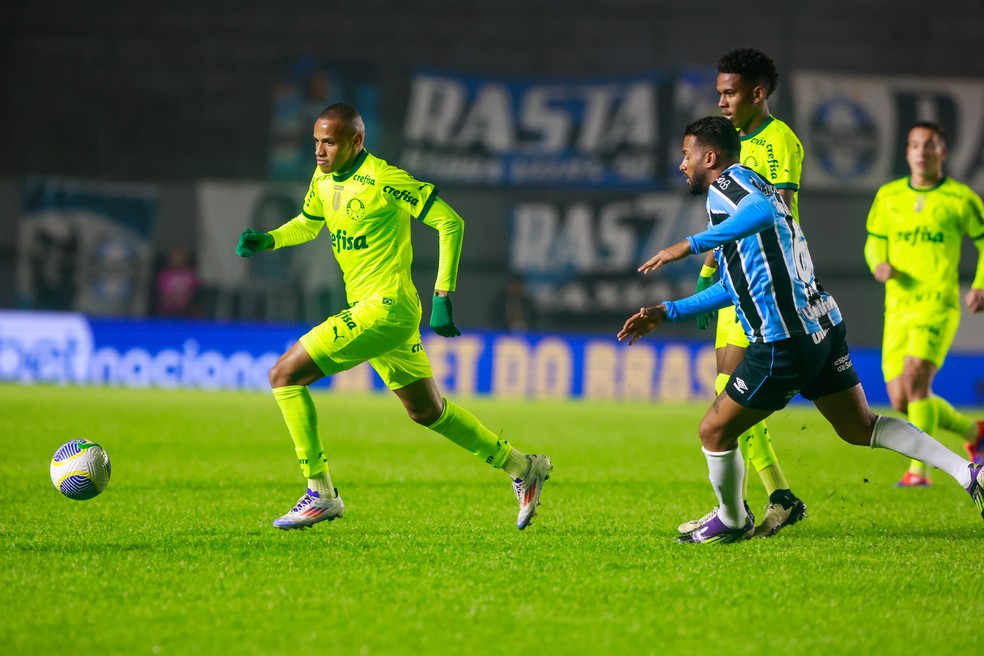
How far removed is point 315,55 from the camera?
19.9 meters

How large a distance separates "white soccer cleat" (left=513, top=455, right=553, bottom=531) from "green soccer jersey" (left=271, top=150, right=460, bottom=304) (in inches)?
41.7

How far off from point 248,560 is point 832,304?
9.14 ft

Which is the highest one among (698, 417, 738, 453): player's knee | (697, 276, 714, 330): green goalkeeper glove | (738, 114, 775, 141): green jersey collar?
(738, 114, 775, 141): green jersey collar

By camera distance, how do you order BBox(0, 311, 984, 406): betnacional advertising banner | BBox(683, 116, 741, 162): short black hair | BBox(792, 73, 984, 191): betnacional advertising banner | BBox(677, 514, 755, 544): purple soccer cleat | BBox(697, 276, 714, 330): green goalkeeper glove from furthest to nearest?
1. BBox(792, 73, 984, 191): betnacional advertising banner
2. BBox(0, 311, 984, 406): betnacional advertising banner
3. BBox(697, 276, 714, 330): green goalkeeper glove
4. BBox(677, 514, 755, 544): purple soccer cleat
5. BBox(683, 116, 741, 162): short black hair

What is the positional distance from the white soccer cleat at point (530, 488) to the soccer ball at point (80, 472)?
7.01ft

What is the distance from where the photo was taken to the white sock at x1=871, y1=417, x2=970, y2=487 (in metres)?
5.20

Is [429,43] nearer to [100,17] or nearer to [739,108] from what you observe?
[100,17]

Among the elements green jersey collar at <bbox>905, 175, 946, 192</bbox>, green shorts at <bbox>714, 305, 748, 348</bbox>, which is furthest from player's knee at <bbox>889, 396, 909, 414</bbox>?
green shorts at <bbox>714, 305, 748, 348</bbox>

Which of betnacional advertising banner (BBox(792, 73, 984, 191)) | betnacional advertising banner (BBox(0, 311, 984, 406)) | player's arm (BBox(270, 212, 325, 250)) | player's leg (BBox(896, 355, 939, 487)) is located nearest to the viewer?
player's arm (BBox(270, 212, 325, 250))

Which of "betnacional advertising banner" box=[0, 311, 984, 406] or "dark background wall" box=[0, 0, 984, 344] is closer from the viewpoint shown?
"betnacional advertising banner" box=[0, 311, 984, 406]

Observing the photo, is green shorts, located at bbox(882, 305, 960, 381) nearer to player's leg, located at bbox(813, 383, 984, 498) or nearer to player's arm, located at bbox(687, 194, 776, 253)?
player's leg, located at bbox(813, 383, 984, 498)

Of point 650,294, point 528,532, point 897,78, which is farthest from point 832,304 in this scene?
point 897,78

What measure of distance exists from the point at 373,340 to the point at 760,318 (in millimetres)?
1904

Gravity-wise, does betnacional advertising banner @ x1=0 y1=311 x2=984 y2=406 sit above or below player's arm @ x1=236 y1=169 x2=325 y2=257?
below
